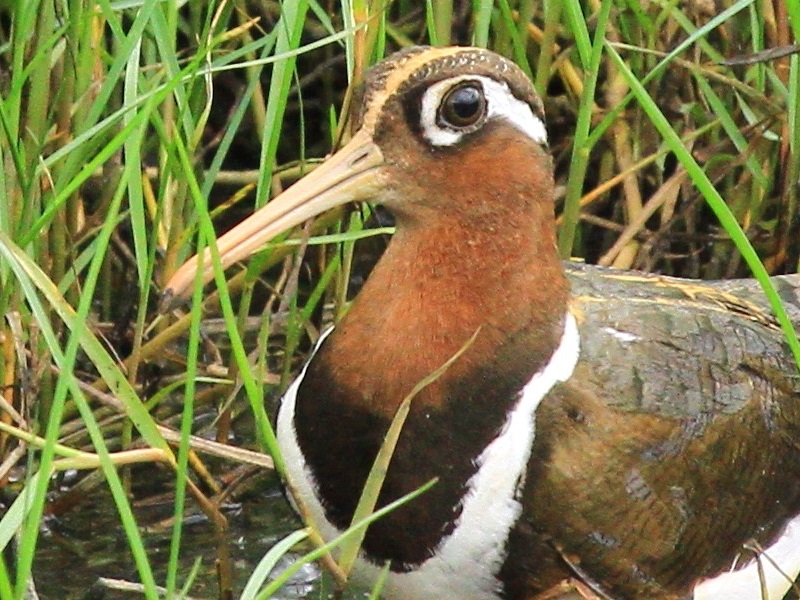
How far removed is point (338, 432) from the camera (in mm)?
3061

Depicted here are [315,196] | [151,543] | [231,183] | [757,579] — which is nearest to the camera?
[315,196]

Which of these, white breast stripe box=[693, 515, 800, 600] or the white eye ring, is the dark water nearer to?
white breast stripe box=[693, 515, 800, 600]

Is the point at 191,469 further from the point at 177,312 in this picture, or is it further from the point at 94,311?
the point at 94,311

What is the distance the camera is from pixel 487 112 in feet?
10.0

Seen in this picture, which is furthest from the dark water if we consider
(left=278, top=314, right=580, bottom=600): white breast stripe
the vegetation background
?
(left=278, top=314, right=580, bottom=600): white breast stripe

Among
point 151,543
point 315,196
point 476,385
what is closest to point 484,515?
point 476,385

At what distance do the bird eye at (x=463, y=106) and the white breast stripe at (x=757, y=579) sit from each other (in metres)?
1.01

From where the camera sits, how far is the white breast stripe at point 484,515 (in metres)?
2.99

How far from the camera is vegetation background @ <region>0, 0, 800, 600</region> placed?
10.8 feet

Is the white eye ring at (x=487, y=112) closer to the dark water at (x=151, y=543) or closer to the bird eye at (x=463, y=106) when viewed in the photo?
the bird eye at (x=463, y=106)

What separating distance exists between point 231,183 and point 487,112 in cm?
175

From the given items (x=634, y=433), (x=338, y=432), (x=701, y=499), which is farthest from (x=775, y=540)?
(x=338, y=432)

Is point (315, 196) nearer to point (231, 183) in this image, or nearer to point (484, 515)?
point (484, 515)

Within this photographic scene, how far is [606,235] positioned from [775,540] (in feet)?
4.35
